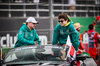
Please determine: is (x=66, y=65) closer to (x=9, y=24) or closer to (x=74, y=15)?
(x=9, y=24)

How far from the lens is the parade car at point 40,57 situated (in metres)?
7.12

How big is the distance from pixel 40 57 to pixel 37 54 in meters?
0.17

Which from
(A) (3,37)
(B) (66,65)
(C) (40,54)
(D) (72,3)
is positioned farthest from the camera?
(D) (72,3)

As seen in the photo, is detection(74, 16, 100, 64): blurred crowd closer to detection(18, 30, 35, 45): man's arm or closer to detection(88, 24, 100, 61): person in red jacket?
detection(88, 24, 100, 61): person in red jacket

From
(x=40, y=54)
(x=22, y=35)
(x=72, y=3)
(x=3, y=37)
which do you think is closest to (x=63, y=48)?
(x=40, y=54)

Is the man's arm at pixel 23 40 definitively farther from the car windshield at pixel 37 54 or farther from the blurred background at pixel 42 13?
the blurred background at pixel 42 13

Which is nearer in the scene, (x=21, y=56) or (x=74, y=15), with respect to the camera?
(x=21, y=56)

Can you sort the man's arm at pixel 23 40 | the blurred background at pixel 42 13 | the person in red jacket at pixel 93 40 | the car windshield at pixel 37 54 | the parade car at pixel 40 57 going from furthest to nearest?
the person in red jacket at pixel 93 40 → the blurred background at pixel 42 13 → the man's arm at pixel 23 40 → the car windshield at pixel 37 54 → the parade car at pixel 40 57

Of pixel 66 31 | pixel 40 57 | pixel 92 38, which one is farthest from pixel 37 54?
pixel 92 38

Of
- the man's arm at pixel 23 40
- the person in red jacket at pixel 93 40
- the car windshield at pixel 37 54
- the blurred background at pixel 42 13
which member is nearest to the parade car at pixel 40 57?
the car windshield at pixel 37 54

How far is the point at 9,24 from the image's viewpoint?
1279 centimetres

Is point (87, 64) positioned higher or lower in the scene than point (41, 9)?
lower

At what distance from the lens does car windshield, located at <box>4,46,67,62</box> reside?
7.48 m

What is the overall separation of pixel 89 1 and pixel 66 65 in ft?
23.9
